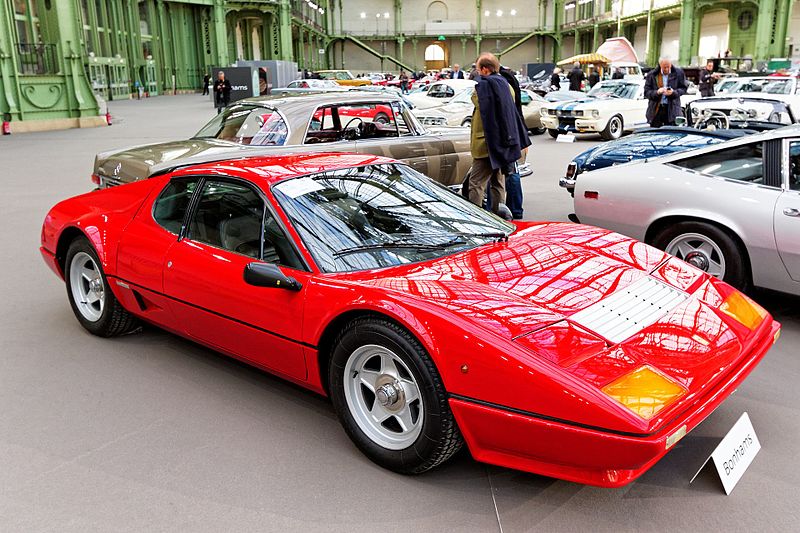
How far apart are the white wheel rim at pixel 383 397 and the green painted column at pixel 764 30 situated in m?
38.3

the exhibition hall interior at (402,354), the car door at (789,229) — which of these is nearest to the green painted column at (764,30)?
the exhibition hall interior at (402,354)

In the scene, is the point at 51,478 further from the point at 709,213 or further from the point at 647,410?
the point at 709,213

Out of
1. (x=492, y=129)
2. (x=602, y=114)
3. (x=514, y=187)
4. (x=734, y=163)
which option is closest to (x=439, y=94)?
(x=602, y=114)

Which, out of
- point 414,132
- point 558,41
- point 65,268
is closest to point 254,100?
point 414,132

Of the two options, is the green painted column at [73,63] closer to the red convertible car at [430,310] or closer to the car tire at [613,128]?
the car tire at [613,128]

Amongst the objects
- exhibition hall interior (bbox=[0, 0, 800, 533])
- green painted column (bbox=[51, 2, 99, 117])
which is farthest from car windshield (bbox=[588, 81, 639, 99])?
green painted column (bbox=[51, 2, 99, 117])

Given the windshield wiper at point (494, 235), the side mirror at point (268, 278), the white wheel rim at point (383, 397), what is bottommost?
the white wheel rim at point (383, 397)

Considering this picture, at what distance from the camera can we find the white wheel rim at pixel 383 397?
9.11 ft

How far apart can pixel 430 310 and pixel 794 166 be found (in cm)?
337

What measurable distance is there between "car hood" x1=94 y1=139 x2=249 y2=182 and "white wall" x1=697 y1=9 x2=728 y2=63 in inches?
1573

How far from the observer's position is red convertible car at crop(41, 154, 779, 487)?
94.3 inches

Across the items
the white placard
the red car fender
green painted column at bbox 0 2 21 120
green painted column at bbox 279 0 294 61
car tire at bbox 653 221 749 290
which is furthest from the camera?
green painted column at bbox 279 0 294 61

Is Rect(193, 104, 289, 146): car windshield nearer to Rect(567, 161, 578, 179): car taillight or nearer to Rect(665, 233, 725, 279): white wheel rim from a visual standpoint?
Rect(567, 161, 578, 179): car taillight

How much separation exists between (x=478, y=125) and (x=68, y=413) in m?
4.61
